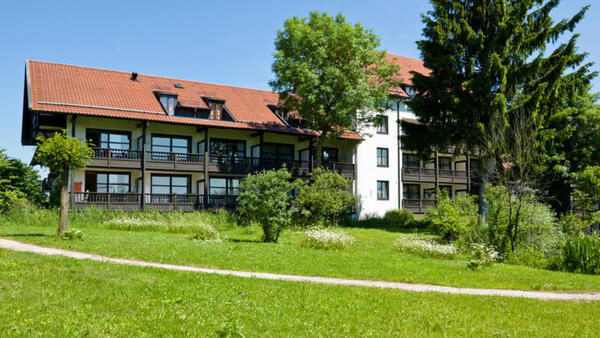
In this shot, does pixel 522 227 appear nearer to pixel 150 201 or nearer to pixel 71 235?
pixel 71 235

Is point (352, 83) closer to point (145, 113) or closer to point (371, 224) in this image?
point (371, 224)

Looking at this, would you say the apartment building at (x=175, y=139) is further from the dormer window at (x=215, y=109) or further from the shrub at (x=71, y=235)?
the shrub at (x=71, y=235)

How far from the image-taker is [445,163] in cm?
4509

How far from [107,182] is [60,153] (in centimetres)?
1471

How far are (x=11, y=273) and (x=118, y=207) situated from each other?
19.7m

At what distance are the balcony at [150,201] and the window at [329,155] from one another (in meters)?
9.87

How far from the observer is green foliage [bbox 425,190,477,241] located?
1956 cm

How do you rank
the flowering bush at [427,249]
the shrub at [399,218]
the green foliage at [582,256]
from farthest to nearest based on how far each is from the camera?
the shrub at [399,218] → the flowering bush at [427,249] → the green foliage at [582,256]

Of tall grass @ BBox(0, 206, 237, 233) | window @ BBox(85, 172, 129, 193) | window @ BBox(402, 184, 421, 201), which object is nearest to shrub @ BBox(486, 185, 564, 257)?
tall grass @ BBox(0, 206, 237, 233)

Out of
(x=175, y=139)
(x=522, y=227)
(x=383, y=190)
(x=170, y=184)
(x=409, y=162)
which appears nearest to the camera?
(x=522, y=227)

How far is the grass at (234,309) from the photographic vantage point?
251 inches

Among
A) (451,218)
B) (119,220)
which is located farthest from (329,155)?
(451,218)

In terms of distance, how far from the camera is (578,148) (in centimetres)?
3253

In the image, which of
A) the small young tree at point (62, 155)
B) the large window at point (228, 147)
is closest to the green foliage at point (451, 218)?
the small young tree at point (62, 155)
